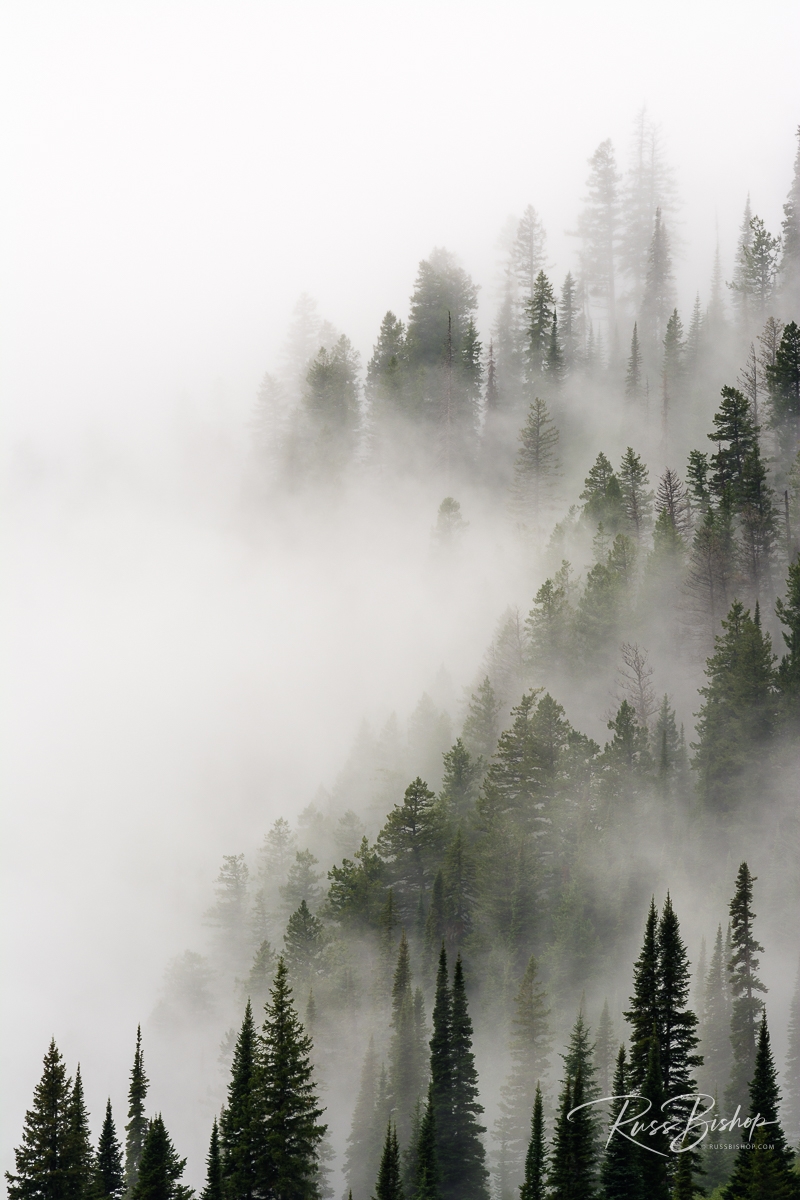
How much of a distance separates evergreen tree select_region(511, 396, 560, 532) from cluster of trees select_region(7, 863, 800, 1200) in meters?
44.3

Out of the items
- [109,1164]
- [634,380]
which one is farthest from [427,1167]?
[634,380]

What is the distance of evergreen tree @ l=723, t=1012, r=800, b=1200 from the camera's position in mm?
31594

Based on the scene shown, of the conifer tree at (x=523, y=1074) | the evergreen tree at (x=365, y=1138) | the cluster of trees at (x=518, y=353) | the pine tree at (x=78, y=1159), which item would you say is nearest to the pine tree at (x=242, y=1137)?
the pine tree at (x=78, y=1159)

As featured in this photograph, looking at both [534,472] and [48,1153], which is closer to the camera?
[48,1153]

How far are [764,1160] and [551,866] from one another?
1246 inches

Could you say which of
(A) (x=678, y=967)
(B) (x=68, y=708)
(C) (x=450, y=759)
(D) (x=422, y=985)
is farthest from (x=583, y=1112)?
(B) (x=68, y=708)

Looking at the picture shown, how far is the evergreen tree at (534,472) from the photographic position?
3509 inches

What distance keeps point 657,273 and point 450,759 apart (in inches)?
2263

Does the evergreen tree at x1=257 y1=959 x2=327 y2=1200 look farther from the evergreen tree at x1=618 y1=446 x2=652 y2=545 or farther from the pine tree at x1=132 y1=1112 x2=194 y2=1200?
the evergreen tree at x1=618 y1=446 x2=652 y2=545

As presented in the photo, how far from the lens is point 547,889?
63.0 metres

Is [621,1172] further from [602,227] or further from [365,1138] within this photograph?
[602,227]

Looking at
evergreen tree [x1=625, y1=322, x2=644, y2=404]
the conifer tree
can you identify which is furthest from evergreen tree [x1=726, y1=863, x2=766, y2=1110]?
evergreen tree [x1=625, y1=322, x2=644, y2=404]

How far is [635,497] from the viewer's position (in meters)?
76.5

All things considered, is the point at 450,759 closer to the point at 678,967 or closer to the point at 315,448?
the point at 678,967
